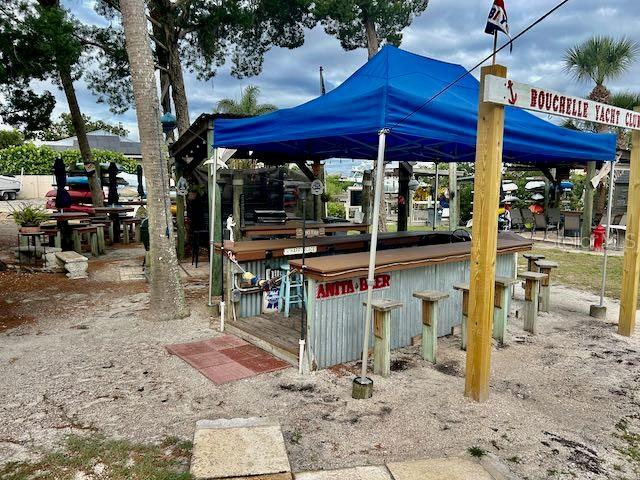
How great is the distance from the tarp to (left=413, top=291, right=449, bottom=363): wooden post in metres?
1.39

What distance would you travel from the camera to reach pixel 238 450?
9.05ft

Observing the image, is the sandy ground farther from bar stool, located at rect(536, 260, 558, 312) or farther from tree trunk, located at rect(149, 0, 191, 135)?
tree trunk, located at rect(149, 0, 191, 135)

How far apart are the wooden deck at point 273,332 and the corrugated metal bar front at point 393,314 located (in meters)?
0.34

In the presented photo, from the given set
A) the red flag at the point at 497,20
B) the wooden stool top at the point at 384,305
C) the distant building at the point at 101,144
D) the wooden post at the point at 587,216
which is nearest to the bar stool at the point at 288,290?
the wooden stool top at the point at 384,305

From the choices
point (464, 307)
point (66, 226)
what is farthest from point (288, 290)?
point (66, 226)

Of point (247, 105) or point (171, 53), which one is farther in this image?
point (247, 105)

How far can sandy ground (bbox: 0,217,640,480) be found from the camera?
2.90 m

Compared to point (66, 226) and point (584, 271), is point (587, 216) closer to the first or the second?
point (584, 271)

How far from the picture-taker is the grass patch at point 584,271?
7910 mm

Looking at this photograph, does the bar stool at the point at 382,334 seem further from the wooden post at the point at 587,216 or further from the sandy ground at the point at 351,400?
the wooden post at the point at 587,216

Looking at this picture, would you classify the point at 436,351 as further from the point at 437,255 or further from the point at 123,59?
the point at 123,59

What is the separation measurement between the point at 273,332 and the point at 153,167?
2.45 meters

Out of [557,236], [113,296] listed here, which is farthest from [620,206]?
[113,296]

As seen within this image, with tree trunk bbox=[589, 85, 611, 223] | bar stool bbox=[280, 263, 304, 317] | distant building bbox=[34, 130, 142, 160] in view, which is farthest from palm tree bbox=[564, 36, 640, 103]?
distant building bbox=[34, 130, 142, 160]
